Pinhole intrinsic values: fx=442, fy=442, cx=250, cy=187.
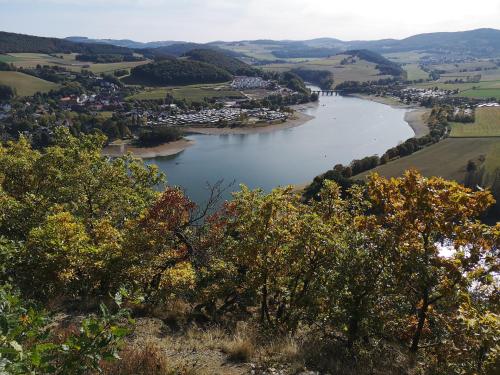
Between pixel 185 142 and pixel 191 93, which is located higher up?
pixel 191 93

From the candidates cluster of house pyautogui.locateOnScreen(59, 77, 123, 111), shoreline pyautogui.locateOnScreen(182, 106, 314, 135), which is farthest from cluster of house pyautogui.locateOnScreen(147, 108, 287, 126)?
cluster of house pyautogui.locateOnScreen(59, 77, 123, 111)

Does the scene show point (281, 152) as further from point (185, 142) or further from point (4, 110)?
point (4, 110)

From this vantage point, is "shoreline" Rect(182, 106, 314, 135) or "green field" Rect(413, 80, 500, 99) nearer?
"shoreline" Rect(182, 106, 314, 135)

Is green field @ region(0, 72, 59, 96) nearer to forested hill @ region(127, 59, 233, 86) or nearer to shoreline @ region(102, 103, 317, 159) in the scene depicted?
forested hill @ region(127, 59, 233, 86)

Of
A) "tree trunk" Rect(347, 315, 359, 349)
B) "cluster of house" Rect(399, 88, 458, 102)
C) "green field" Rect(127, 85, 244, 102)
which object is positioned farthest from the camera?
"cluster of house" Rect(399, 88, 458, 102)

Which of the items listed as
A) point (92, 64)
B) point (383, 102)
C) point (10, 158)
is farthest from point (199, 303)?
point (92, 64)

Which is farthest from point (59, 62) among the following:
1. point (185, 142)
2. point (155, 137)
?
point (185, 142)
